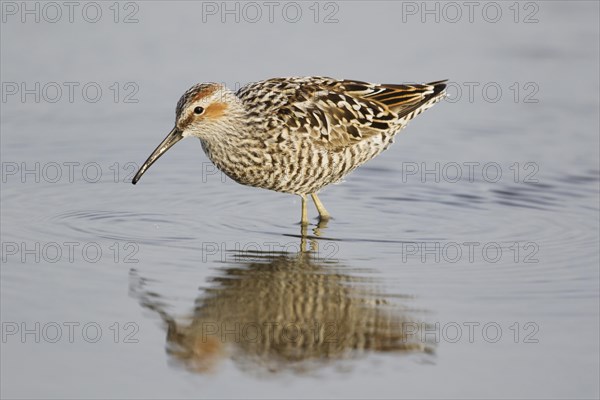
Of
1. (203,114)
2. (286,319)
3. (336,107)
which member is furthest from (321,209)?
(286,319)

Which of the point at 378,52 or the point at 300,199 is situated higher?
the point at 378,52

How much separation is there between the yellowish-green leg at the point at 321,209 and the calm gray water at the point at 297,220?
0.20 metres

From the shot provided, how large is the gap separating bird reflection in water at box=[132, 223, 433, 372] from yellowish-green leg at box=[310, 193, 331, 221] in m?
1.81

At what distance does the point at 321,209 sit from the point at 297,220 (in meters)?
0.33

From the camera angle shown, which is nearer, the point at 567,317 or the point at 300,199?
the point at 567,317

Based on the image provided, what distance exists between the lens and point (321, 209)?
1234 cm

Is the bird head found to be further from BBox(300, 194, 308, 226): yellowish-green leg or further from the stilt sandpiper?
BBox(300, 194, 308, 226): yellowish-green leg

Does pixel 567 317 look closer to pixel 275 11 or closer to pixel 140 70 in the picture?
pixel 140 70

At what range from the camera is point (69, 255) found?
1034 centimetres

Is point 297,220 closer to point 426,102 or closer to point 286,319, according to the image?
point 426,102

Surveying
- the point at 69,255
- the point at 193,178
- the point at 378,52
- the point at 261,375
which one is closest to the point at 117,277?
the point at 69,255

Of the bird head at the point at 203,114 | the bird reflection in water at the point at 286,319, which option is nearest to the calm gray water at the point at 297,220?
the bird reflection in water at the point at 286,319

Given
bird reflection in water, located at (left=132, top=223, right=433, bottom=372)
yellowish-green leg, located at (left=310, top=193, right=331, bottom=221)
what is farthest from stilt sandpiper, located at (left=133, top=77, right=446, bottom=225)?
bird reflection in water, located at (left=132, top=223, right=433, bottom=372)

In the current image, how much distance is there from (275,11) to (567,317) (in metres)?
10.0
